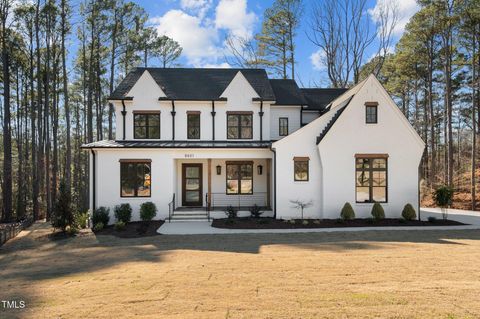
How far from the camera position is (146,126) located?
54.0 ft

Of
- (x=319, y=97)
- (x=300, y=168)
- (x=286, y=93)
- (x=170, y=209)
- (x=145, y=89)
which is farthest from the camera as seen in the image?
(x=319, y=97)

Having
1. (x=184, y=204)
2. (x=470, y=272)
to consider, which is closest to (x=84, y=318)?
(x=470, y=272)

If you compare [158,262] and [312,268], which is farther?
[158,262]

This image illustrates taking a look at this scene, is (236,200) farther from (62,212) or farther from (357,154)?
(62,212)

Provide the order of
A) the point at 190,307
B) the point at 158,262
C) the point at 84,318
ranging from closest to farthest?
the point at 84,318 < the point at 190,307 < the point at 158,262

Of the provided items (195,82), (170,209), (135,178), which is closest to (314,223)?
(170,209)

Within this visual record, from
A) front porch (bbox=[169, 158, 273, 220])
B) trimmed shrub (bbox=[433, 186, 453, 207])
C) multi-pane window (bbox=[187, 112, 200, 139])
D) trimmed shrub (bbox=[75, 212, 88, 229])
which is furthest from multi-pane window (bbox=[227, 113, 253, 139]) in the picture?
trimmed shrub (bbox=[433, 186, 453, 207])

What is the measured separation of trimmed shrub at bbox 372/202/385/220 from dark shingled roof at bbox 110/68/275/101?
8389 millimetres

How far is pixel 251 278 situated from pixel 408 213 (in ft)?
36.5

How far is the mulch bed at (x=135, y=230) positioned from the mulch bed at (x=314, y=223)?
2805mm

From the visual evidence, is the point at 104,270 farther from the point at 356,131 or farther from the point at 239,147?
the point at 356,131

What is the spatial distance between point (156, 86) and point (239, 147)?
6653 millimetres

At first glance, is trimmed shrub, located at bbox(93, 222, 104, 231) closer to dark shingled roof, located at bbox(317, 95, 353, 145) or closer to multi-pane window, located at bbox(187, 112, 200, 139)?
multi-pane window, located at bbox(187, 112, 200, 139)

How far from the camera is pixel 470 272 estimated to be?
6.11m
